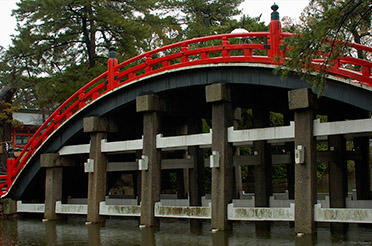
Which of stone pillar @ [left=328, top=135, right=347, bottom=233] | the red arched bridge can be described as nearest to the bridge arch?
the red arched bridge

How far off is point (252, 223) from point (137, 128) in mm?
5608

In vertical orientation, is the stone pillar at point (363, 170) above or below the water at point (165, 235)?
above

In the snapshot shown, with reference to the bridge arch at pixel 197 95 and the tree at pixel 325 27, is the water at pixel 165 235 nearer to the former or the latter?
the bridge arch at pixel 197 95

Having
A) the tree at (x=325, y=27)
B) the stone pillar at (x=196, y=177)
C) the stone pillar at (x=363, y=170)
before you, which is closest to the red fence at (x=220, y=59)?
the tree at (x=325, y=27)

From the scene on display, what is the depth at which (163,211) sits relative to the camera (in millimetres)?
13703

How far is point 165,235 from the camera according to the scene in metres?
12.9

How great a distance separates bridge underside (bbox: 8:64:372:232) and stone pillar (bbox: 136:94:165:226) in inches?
17.2

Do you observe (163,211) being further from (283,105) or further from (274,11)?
(274,11)

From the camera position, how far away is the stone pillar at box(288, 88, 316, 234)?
11055 mm

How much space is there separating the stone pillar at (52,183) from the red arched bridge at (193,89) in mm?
415

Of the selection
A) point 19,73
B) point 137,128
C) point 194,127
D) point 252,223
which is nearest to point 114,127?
point 137,128

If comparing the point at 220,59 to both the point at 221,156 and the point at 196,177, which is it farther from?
the point at 196,177

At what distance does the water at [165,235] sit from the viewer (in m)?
11.3

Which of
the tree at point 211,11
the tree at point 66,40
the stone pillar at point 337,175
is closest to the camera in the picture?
the stone pillar at point 337,175
